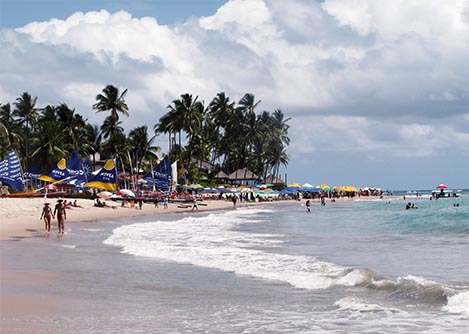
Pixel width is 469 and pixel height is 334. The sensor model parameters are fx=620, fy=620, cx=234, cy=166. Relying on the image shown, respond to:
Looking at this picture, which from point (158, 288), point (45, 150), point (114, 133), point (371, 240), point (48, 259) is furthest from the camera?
point (114, 133)

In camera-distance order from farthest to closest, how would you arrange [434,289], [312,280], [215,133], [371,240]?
1. [215,133]
2. [371,240]
3. [312,280]
4. [434,289]

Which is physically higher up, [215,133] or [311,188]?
[215,133]

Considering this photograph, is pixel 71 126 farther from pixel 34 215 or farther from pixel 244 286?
pixel 244 286

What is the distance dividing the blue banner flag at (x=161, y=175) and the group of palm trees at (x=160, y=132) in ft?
35.0

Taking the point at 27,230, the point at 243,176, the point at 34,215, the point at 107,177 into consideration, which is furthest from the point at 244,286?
the point at 243,176

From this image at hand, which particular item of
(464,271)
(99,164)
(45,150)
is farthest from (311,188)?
(464,271)

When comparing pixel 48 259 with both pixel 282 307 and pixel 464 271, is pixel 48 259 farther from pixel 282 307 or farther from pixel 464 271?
pixel 464 271

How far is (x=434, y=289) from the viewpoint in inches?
440

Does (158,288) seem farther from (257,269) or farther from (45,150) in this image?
(45,150)

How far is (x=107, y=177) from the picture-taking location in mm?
52719

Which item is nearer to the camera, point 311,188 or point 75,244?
point 75,244

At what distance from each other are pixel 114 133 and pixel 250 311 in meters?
67.6

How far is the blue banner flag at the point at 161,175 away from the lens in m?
57.8

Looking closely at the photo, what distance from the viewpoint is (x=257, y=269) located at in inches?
580
